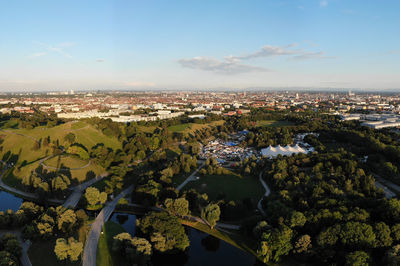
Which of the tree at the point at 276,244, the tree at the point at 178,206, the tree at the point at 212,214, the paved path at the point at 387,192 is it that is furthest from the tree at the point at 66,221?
the paved path at the point at 387,192

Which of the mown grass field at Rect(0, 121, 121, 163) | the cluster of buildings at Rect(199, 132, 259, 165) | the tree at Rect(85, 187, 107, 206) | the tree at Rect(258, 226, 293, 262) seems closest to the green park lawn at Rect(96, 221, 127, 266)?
the tree at Rect(85, 187, 107, 206)

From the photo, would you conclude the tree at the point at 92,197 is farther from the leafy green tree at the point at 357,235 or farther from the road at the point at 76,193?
the leafy green tree at the point at 357,235

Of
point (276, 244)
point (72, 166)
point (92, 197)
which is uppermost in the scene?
point (72, 166)

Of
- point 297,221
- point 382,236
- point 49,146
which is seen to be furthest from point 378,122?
point 49,146

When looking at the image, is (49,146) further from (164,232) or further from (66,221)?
(164,232)

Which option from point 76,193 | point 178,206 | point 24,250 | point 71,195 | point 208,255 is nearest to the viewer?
point 24,250

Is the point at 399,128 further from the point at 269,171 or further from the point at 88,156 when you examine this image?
the point at 88,156

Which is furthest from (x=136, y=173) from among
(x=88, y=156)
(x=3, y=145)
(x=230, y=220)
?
(x=3, y=145)
